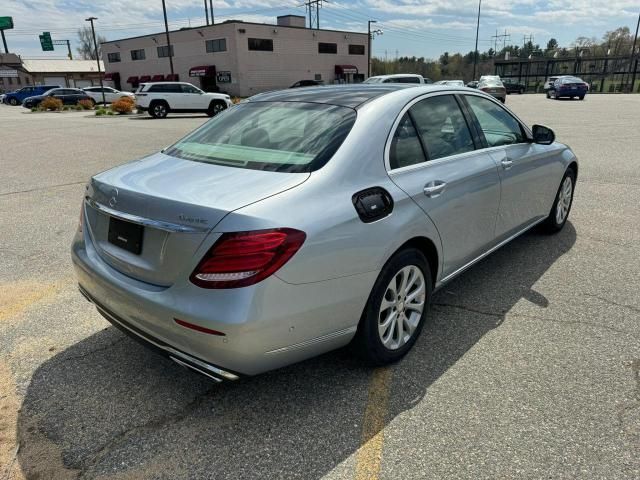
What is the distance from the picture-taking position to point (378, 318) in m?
2.77

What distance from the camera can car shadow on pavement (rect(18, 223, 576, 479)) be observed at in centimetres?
229

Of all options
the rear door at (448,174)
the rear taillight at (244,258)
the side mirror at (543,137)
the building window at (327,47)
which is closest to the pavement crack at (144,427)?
the rear taillight at (244,258)

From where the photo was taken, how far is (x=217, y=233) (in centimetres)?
217

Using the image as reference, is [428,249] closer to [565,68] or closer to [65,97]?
[65,97]

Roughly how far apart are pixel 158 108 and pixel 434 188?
25208 millimetres

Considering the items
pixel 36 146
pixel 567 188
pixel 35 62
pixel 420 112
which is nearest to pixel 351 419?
pixel 420 112

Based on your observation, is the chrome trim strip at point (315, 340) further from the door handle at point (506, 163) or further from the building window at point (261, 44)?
the building window at point (261, 44)

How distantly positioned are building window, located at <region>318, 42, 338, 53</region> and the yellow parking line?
59.5 metres

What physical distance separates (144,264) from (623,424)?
99.5 inches

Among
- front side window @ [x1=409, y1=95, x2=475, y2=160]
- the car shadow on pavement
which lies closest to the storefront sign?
front side window @ [x1=409, y1=95, x2=475, y2=160]

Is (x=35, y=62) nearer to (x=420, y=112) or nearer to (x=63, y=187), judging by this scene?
(x=63, y=187)

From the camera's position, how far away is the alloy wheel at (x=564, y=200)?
5.25 metres

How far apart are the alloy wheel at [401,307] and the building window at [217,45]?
52.3m

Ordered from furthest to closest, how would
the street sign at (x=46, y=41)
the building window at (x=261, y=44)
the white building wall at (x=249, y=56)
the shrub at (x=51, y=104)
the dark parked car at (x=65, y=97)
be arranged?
the street sign at (x=46, y=41) < the building window at (x=261, y=44) < the white building wall at (x=249, y=56) < the dark parked car at (x=65, y=97) < the shrub at (x=51, y=104)
